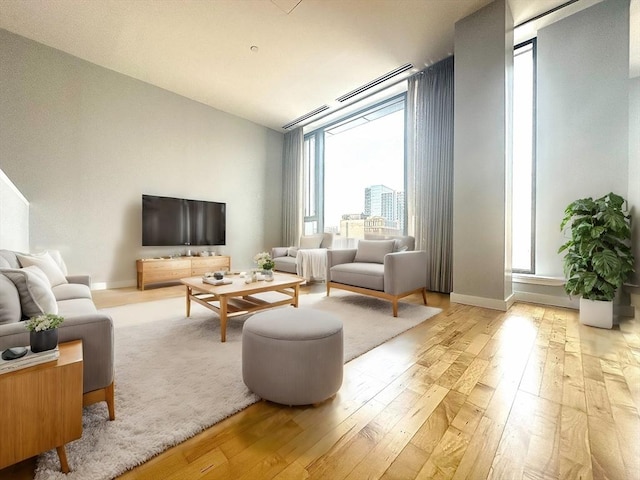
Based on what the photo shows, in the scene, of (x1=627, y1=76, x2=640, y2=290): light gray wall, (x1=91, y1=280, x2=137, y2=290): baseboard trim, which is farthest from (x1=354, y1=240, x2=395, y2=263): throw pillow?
(x1=91, y1=280, x2=137, y2=290): baseboard trim

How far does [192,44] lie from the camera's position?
3.48 meters

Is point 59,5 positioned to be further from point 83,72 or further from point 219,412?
point 219,412

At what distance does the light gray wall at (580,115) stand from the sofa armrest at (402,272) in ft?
5.33

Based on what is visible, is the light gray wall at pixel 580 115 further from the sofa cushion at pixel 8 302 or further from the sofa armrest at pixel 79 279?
the sofa armrest at pixel 79 279

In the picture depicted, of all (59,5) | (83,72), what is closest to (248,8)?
(59,5)

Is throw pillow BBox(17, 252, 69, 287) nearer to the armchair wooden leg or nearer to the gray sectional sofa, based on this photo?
the gray sectional sofa

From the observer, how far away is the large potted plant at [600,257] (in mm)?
2447

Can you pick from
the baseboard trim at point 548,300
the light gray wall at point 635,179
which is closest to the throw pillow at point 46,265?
the baseboard trim at point 548,300

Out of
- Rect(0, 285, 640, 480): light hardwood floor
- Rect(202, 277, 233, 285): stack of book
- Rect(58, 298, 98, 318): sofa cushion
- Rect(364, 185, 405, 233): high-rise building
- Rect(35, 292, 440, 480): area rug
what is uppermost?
Rect(364, 185, 405, 233): high-rise building

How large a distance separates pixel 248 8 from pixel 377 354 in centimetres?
368

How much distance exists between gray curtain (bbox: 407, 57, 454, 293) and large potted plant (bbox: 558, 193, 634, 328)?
4.43 feet

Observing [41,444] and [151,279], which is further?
[151,279]

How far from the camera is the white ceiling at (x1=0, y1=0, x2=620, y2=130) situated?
2.93 metres

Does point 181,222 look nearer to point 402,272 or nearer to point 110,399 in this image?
point 402,272
